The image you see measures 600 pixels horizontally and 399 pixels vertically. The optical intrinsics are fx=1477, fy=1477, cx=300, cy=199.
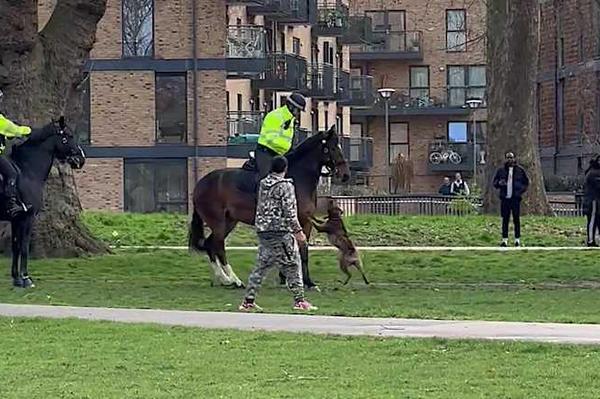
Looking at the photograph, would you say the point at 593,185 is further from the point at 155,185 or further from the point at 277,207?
the point at 155,185

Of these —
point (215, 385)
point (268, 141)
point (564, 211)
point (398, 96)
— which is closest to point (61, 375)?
point (215, 385)

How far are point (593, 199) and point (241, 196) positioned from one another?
11.4 m

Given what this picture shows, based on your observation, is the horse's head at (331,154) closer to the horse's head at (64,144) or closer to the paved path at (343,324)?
the horse's head at (64,144)

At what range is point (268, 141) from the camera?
2030cm

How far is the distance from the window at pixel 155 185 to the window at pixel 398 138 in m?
29.2

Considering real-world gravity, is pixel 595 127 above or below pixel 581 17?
below

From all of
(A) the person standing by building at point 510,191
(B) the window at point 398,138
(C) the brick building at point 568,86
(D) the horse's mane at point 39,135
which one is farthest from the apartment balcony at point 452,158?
(D) the horse's mane at point 39,135

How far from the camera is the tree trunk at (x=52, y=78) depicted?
26.0 meters

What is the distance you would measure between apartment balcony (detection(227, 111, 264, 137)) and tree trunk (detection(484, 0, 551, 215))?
13.5m

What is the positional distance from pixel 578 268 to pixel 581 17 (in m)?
42.5

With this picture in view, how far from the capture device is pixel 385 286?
21.8 meters

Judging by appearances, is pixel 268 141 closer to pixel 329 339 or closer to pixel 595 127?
pixel 329 339

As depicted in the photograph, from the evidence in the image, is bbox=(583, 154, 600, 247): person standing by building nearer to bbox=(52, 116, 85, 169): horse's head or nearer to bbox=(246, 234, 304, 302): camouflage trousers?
bbox=(52, 116, 85, 169): horse's head

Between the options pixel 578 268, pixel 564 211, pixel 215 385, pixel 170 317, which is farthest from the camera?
pixel 564 211
